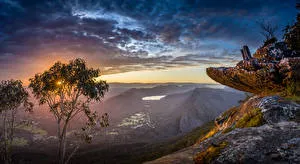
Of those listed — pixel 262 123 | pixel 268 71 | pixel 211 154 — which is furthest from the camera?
pixel 268 71

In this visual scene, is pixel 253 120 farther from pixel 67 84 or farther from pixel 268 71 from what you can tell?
pixel 67 84

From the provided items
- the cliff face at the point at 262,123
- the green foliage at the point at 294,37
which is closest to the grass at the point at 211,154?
the cliff face at the point at 262,123

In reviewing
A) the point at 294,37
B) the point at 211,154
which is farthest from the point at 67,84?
the point at 294,37

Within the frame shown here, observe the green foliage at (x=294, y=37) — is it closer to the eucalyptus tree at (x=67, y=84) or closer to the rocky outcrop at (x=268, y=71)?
the rocky outcrop at (x=268, y=71)

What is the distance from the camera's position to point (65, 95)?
31.6 metres

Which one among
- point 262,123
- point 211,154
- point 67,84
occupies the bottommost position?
point 211,154

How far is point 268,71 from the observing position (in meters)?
20.9

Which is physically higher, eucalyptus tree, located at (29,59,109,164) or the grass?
eucalyptus tree, located at (29,59,109,164)

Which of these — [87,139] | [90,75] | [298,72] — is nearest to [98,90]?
[90,75]

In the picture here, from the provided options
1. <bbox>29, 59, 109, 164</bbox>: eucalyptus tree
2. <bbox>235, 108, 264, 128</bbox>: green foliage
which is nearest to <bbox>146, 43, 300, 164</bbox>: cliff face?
<bbox>235, 108, 264, 128</bbox>: green foliage

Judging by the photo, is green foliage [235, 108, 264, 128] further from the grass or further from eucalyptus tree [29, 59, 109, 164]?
eucalyptus tree [29, 59, 109, 164]

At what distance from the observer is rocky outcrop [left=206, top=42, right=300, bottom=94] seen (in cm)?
1938

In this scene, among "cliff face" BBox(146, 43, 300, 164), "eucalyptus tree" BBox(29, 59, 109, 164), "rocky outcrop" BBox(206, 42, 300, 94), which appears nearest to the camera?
"cliff face" BBox(146, 43, 300, 164)

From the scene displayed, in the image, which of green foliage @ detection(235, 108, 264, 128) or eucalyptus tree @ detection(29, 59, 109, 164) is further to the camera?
eucalyptus tree @ detection(29, 59, 109, 164)
